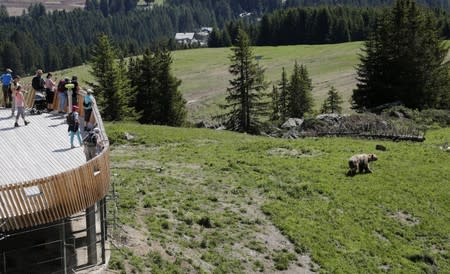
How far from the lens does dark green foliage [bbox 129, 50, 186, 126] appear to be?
72.1 metres

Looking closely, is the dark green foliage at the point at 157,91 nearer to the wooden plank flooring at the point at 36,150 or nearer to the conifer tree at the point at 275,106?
the conifer tree at the point at 275,106

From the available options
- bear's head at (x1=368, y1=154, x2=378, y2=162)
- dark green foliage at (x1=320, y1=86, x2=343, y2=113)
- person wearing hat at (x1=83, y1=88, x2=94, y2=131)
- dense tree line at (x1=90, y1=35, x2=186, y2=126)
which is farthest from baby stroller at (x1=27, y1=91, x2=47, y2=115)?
dark green foliage at (x1=320, y1=86, x2=343, y2=113)

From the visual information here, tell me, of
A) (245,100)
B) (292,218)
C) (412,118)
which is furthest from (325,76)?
(292,218)

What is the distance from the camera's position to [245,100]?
69625mm

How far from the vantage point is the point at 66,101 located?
98.6ft

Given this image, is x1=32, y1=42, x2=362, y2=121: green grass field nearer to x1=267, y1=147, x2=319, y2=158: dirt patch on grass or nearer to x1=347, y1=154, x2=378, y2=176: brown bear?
x1=267, y1=147, x2=319, y2=158: dirt patch on grass

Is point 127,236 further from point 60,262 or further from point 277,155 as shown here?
point 277,155

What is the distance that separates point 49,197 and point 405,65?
55.7 m

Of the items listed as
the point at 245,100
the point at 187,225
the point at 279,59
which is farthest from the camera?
the point at 279,59

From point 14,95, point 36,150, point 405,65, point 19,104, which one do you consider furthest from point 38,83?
point 405,65

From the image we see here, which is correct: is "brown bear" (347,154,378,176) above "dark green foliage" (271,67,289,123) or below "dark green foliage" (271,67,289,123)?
above

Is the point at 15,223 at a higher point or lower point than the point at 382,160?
higher

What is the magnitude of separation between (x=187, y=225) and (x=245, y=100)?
43015 mm

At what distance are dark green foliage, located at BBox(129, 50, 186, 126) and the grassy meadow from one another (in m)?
28.8
